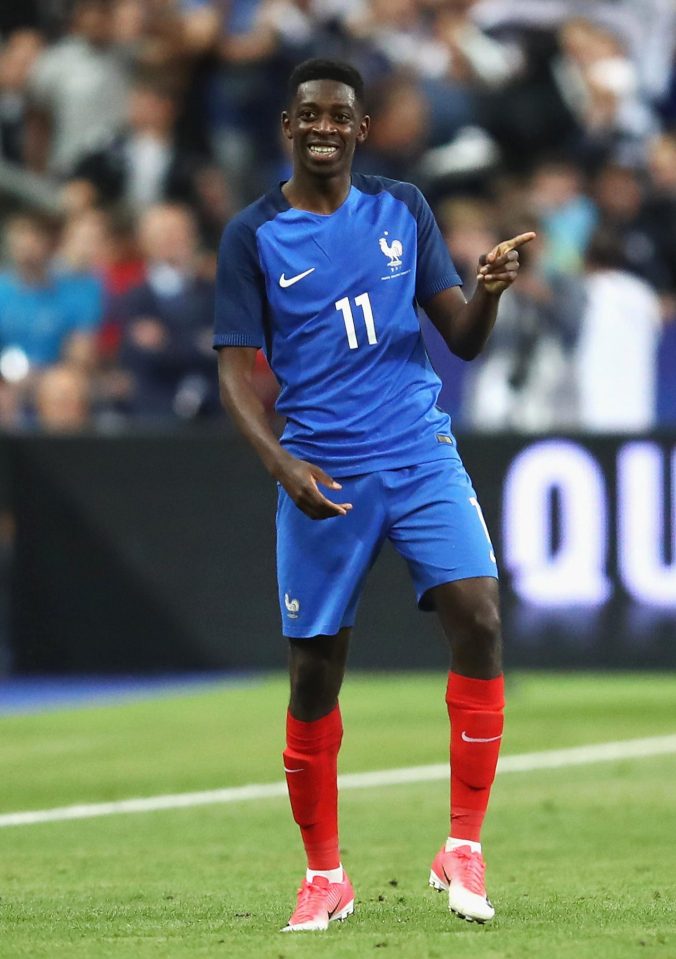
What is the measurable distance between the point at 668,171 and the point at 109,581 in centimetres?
501

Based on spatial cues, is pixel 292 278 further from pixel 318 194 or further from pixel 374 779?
pixel 374 779

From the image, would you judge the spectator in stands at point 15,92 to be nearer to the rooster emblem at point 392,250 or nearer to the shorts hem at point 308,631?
the rooster emblem at point 392,250

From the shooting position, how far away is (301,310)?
5078mm

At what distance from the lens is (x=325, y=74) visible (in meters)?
5.03

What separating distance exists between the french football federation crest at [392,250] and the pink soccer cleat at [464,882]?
153 centimetres

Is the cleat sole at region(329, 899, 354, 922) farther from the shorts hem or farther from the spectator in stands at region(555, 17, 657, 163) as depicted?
the spectator in stands at region(555, 17, 657, 163)

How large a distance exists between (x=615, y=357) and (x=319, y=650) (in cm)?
772

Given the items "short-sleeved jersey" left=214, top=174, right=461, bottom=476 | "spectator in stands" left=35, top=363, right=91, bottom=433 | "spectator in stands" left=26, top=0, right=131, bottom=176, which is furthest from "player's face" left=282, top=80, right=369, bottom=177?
"spectator in stands" left=26, top=0, right=131, bottom=176

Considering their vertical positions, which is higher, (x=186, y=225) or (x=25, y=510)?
(x=186, y=225)

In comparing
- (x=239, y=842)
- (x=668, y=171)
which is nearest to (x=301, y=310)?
(x=239, y=842)

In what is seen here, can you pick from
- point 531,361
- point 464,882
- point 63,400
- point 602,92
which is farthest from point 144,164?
point 464,882

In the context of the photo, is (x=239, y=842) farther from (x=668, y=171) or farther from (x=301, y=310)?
(x=668, y=171)

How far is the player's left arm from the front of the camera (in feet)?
16.3

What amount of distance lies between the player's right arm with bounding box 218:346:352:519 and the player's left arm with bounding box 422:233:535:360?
520mm
